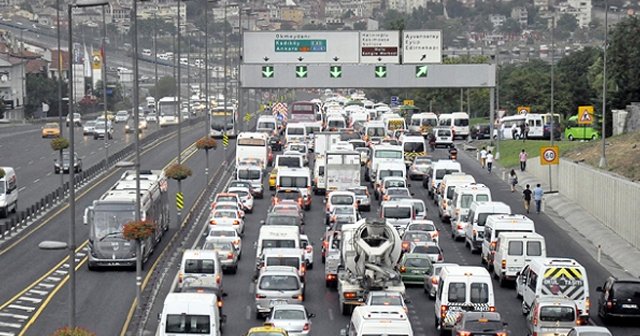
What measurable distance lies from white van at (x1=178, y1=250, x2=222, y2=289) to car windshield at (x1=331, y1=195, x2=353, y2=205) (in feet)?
67.1

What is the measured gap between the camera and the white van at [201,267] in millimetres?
48688

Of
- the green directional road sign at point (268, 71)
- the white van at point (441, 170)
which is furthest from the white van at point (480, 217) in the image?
the green directional road sign at point (268, 71)

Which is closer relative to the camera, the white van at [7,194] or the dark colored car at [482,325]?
the dark colored car at [482,325]

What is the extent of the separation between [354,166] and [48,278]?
26705 mm

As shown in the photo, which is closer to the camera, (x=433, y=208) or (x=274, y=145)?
(x=433, y=208)

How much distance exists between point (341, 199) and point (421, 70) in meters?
34.4

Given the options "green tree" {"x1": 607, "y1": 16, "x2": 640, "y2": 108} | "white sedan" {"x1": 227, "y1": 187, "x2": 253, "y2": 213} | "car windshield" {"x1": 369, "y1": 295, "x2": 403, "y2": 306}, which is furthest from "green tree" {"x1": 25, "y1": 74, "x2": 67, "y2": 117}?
"car windshield" {"x1": 369, "y1": 295, "x2": 403, "y2": 306}

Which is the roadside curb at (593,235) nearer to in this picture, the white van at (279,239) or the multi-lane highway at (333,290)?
the multi-lane highway at (333,290)

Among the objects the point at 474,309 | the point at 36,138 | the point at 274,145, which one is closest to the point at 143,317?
the point at 474,309

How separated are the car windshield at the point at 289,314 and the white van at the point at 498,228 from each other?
50.1 ft

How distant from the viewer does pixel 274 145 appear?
350 feet

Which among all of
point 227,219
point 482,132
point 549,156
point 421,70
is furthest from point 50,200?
point 482,132

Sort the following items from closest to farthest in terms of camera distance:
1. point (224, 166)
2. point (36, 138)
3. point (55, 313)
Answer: point (55, 313), point (224, 166), point (36, 138)

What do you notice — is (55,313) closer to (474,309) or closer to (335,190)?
(474,309)
